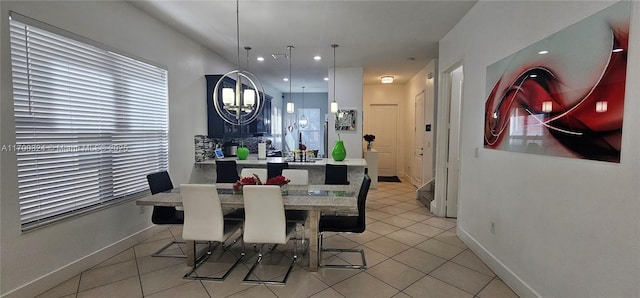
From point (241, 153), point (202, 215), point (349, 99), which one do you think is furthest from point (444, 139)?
point (202, 215)

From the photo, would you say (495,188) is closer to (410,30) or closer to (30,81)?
(410,30)

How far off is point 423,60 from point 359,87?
1383 mm

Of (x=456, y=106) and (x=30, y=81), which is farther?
(x=456, y=106)

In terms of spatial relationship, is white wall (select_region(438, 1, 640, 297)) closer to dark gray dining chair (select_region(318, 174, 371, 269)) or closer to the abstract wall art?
the abstract wall art

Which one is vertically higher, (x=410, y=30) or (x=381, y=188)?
(x=410, y=30)

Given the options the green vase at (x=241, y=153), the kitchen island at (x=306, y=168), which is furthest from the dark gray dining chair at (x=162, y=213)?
the green vase at (x=241, y=153)

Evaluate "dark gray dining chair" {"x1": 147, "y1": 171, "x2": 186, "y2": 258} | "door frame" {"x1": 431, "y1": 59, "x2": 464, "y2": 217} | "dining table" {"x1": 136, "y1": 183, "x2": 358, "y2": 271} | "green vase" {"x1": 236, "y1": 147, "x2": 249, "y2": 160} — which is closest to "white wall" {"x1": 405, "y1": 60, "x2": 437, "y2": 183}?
"door frame" {"x1": 431, "y1": 59, "x2": 464, "y2": 217}

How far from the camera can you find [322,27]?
3857 millimetres

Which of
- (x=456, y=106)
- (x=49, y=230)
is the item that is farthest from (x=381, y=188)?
(x=49, y=230)

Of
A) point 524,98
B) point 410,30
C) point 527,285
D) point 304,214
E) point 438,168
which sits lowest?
point 527,285

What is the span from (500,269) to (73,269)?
3928 mm

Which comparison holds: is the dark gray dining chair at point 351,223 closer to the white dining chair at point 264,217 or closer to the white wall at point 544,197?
the white dining chair at point 264,217

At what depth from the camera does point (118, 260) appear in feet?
9.64

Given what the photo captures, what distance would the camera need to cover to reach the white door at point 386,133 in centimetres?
814
